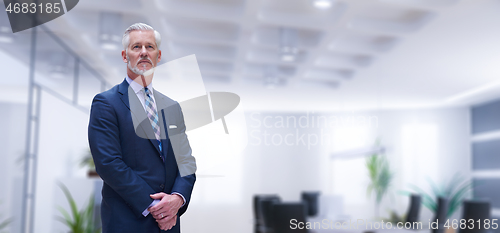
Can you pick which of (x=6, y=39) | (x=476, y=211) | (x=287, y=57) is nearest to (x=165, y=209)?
(x=6, y=39)

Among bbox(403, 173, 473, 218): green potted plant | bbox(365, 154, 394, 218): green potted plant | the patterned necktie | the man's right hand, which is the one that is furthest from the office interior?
bbox(403, 173, 473, 218): green potted plant

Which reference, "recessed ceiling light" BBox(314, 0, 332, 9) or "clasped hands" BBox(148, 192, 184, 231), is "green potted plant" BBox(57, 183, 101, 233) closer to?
"recessed ceiling light" BBox(314, 0, 332, 9)

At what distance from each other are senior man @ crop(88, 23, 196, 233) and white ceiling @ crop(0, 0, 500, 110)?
134 cm

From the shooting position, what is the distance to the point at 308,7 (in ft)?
11.8

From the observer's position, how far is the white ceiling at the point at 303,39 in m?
3.31

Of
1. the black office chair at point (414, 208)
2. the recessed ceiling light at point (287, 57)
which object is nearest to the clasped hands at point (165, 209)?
the recessed ceiling light at point (287, 57)

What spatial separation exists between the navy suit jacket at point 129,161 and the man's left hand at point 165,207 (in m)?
0.02

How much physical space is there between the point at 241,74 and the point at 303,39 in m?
1.20

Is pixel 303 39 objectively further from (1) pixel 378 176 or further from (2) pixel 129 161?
(1) pixel 378 176

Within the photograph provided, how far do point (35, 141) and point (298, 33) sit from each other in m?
2.67

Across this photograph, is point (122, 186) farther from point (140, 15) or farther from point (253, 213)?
point (253, 213)

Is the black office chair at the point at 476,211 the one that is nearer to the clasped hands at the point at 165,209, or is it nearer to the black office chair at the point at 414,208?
the black office chair at the point at 414,208

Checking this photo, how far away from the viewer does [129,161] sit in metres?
1.21

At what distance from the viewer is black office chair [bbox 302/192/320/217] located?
729cm
